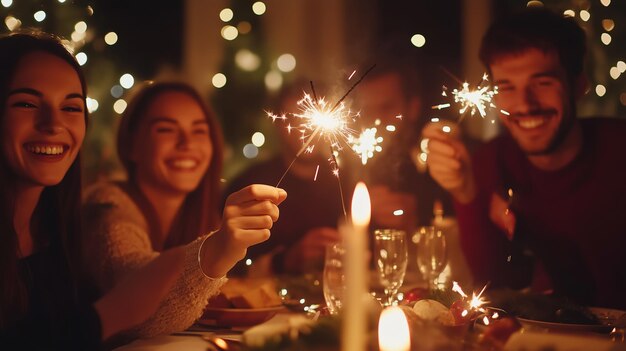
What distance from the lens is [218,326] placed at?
1640 mm

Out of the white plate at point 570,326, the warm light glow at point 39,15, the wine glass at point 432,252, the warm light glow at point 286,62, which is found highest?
the warm light glow at point 286,62

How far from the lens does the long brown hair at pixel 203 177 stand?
2.43 metres

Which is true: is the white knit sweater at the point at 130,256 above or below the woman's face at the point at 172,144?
below

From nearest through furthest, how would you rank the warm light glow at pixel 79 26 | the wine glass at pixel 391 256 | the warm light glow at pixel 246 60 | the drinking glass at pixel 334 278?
the drinking glass at pixel 334 278 → the wine glass at pixel 391 256 → the warm light glow at pixel 79 26 → the warm light glow at pixel 246 60

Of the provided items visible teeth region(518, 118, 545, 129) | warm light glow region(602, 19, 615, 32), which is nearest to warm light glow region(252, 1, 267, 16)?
warm light glow region(602, 19, 615, 32)

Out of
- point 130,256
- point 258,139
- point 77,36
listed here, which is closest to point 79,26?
point 77,36

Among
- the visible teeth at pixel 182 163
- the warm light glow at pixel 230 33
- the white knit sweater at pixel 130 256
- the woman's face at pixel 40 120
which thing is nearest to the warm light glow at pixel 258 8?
the warm light glow at pixel 230 33

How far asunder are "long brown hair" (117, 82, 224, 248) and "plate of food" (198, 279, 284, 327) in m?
0.67

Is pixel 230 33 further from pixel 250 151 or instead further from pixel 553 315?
pixel 553 315

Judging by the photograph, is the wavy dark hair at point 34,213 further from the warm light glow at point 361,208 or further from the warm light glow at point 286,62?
the warm light glow at point 286,62

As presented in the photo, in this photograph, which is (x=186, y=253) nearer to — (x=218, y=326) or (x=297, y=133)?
(x=218, y=326)

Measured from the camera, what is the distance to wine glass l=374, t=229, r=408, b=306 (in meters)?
1.71

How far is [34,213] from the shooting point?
172 cm

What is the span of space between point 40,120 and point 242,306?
740mm
